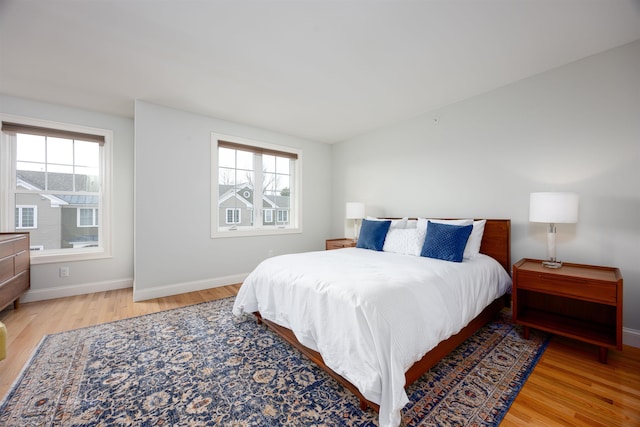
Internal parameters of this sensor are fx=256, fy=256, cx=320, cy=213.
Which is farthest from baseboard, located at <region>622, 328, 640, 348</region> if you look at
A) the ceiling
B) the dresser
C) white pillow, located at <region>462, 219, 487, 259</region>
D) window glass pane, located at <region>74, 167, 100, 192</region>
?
window glass pane, located at <region>74, 167, 100, 192</region>

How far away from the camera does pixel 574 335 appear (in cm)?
206

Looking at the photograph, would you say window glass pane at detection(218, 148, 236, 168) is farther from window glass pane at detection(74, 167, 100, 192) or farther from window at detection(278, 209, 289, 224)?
window glass pane at detection(74, 167, 100, 192)

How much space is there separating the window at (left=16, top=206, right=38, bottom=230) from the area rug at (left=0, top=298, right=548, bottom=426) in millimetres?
1892

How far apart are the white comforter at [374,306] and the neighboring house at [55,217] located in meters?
2.85

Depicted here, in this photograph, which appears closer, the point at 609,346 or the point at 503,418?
the point at 503,418

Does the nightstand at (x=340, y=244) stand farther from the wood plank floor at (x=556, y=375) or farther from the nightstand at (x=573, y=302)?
the wood plank floor at (x=556, y=375)

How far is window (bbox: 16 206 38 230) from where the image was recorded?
324cm

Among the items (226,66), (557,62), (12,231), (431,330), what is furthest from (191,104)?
(557,62)

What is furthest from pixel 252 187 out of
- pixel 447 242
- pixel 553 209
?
pixel 553 209

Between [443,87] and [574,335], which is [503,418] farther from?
[443,87]

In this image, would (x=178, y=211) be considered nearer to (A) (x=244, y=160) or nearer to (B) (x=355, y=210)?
(A) (x=244, y=160)

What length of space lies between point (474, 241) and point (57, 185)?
530 cm

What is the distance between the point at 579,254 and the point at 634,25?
1918 millimetres

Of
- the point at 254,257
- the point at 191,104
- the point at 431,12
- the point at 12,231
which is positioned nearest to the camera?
the point at 431,12
